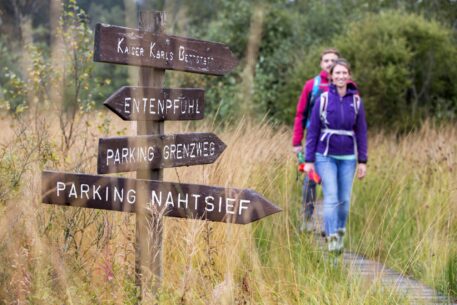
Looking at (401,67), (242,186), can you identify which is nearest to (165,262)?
(242,186)

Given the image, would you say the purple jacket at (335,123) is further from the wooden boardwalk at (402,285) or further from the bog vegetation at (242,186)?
the wooden boardwalk at (402,285)

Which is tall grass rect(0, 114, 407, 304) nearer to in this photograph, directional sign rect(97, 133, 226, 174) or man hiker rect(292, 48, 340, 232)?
directional sign rect(97, 133, 226, 174)

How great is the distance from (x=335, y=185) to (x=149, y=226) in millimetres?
2791

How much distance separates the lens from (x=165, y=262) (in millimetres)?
5098

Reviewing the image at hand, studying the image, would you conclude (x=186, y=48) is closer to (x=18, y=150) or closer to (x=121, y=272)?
(x=121, y=272)

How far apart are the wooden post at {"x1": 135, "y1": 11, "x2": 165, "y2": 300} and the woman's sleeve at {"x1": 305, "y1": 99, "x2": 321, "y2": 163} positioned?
2504 millimetres

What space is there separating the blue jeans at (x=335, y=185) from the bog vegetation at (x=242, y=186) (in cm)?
30

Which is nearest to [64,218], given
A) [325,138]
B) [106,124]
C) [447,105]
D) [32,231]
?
[32,231]

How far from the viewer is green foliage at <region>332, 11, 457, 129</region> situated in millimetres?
13617

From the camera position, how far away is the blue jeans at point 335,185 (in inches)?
259

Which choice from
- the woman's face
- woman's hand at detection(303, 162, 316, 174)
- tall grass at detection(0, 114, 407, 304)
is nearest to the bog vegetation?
tall grass at detection(0, 114, 407, 304)

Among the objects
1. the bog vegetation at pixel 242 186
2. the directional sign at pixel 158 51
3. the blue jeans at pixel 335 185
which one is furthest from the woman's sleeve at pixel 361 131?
the directional sign at pixel 158 51

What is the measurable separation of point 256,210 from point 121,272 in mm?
977

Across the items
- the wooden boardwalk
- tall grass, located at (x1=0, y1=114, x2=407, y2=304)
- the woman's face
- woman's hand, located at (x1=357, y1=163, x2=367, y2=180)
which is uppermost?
the woman's face
